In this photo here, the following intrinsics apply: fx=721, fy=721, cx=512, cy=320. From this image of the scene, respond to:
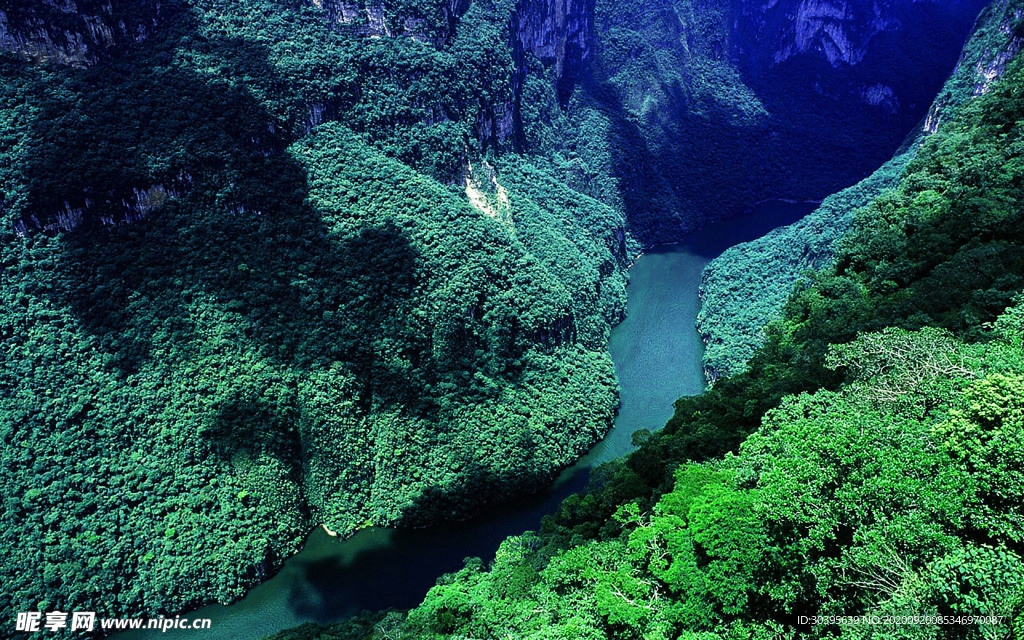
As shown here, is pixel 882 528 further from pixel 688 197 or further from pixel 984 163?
pixel 688 197

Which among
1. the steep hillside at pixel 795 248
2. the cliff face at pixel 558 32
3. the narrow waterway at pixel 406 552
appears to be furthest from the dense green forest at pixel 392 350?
the cliff face at pixel 558 32

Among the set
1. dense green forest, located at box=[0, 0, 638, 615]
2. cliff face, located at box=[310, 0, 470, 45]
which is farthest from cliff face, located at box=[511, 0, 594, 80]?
dense green forest, located at box=[0, 0, 638, 615]

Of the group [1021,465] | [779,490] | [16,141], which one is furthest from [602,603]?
[16,141]

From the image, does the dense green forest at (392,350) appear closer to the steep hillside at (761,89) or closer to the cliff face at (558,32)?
the cliff face at (558,32)

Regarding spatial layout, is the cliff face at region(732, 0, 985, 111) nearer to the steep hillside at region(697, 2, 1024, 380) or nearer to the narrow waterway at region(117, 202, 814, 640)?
the steep hillside at region(697, 2, 1024, 380)

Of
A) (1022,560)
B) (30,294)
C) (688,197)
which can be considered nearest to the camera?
(1022,560)
